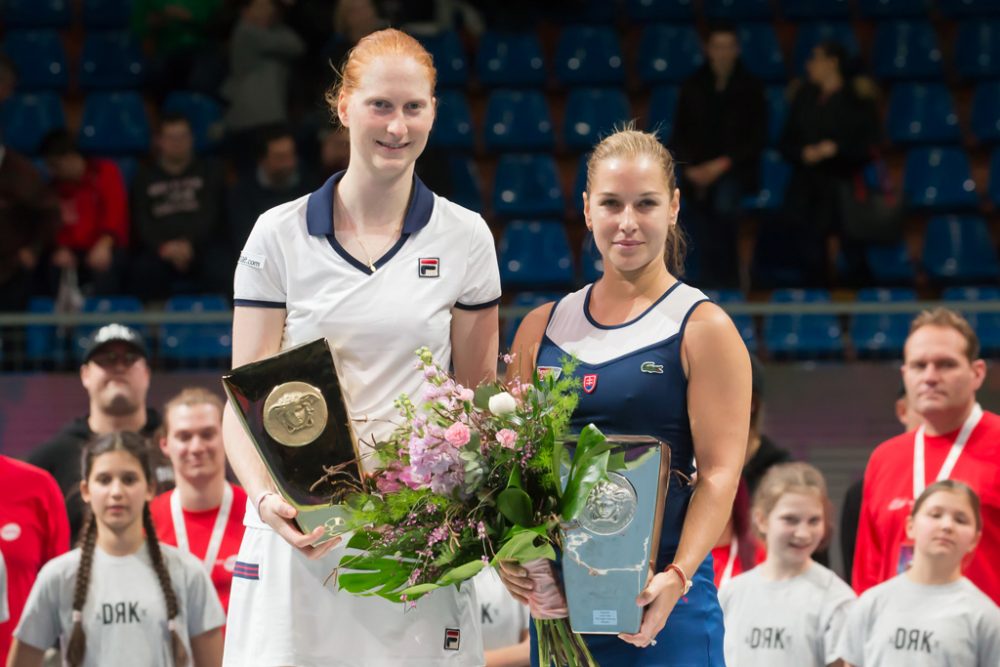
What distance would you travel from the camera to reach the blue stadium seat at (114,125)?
10.2 m

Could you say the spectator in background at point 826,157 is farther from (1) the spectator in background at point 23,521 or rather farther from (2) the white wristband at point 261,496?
(2) the white wristband at point 261,496

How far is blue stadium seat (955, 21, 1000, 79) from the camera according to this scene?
35.6 feet

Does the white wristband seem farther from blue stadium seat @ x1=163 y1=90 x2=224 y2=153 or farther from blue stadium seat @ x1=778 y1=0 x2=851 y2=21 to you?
blue stadium seat @ x1=778 y1=0 x2=851 y2=21

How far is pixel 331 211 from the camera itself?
335 centimetres

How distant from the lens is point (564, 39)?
11102 mm

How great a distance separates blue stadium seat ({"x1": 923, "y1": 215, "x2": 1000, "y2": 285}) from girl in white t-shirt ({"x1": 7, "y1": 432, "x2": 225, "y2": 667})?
585 cm

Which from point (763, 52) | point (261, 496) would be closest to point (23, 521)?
point (261, 496)

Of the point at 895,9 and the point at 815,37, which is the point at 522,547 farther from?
the point at 895,9

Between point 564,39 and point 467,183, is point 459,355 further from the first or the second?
point 564,39

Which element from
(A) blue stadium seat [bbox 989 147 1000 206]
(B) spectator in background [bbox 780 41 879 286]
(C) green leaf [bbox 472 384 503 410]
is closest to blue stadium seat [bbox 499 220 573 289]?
(B) spectator in background [bbox 780 41 879 286]

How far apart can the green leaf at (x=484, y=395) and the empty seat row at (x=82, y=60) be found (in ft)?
27.5

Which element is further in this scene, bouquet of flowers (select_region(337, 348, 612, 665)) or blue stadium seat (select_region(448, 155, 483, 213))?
blue stadium seat (select_region(448, 155, 483, 213))

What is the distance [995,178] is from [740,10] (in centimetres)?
234

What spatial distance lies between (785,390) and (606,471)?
5.11 m
